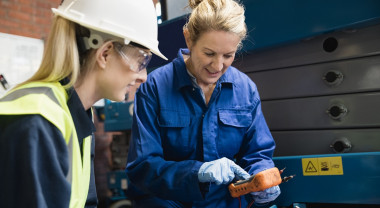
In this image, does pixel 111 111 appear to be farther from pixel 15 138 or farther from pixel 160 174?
pixel 15 138

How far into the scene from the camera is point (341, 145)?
1.68 metres

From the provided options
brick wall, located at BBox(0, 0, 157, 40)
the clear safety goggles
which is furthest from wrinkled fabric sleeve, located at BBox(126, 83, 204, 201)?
brick wall, located at BBox(0, 0, 157, 40)

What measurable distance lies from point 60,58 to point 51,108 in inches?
8.8

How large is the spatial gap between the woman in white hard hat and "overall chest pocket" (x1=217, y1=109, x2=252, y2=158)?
545 mm

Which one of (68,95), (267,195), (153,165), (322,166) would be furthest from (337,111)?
(68,95)

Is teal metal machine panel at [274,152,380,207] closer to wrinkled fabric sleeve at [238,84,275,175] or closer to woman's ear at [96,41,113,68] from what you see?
wrinkled fabric sleeve at [238,84,275,175]

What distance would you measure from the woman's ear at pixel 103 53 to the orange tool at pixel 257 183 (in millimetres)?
747

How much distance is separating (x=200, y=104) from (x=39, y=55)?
15.0ft

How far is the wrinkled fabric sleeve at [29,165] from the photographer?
2.51 ft

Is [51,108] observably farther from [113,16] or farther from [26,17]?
[26,17]

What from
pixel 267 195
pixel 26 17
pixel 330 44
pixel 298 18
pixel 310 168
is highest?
pixel 26 17

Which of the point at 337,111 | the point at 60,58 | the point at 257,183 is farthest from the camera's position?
the point at 337,111

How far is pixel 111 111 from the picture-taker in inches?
190

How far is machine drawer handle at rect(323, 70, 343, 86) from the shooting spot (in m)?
1.69
